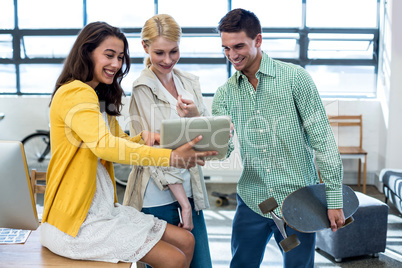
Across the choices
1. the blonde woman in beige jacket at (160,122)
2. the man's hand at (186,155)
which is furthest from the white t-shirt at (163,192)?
the man's hand at (186,155)

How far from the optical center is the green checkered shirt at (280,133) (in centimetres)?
187

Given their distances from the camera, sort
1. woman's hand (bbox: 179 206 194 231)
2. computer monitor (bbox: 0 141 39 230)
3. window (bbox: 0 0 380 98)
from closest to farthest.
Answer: computer monitor (bbox: 0 141 39 230) < woman's hand (bbox: 179 206 194 231) < window (bbox: 0 0 380 98)

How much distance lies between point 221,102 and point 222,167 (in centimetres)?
367

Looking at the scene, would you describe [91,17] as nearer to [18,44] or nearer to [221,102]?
[18,44]

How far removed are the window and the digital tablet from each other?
422cm

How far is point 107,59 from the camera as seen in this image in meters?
1.78

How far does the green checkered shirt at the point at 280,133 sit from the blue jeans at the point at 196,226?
24 centimetres

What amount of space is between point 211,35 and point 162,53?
394 centimetres

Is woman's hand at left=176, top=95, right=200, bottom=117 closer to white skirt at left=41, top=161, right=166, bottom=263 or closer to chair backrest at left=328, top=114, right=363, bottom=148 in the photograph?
white skirt at left=41, top=161, right=166, bottom=263

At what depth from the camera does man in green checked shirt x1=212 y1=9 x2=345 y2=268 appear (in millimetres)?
1879

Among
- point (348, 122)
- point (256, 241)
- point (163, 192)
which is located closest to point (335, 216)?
point (256, 241)

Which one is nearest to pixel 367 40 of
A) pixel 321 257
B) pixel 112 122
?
pixel 321 257

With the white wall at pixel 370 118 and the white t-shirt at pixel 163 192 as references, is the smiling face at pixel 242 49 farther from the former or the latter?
the white wall at pixel 370 118

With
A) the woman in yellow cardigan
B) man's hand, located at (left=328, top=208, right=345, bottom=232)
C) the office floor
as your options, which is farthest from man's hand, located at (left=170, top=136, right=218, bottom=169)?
the office floor
